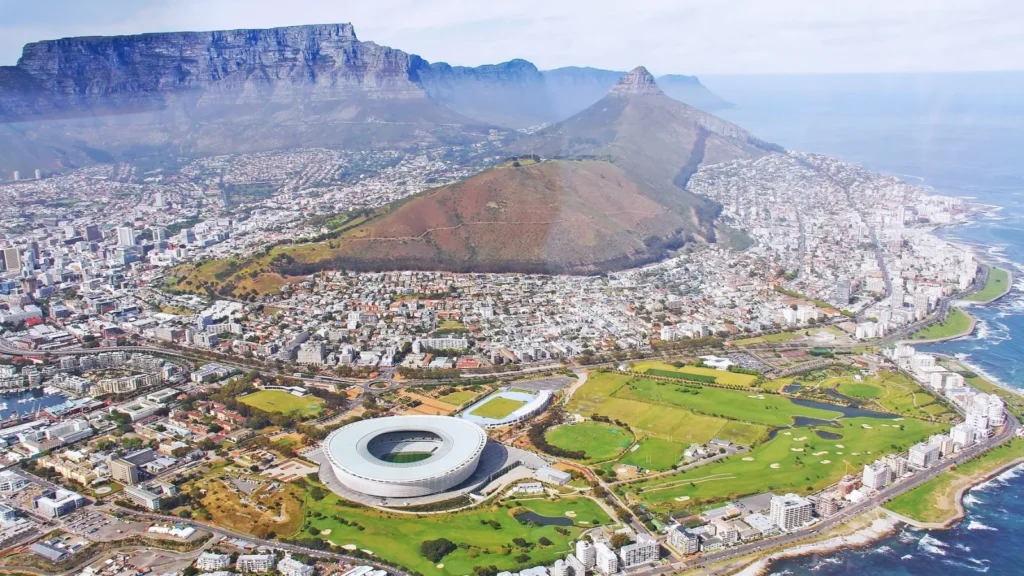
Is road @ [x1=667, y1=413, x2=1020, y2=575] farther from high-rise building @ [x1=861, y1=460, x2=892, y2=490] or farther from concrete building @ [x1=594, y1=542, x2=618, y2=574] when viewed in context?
concrete building @ [x1=594, y1=542, x2=618, y2=574]

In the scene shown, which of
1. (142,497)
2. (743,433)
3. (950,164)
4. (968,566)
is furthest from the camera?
(950,164)

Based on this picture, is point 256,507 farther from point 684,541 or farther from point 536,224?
point 536,224

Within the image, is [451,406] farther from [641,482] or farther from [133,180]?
[133,180]

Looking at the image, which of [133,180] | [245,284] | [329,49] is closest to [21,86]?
[133,180]

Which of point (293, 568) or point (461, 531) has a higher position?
point (293, 568)

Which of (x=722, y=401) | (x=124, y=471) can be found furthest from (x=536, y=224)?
(x=124, y=471)

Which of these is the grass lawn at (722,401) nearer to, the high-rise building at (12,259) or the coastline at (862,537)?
the coastline at (862,537)
